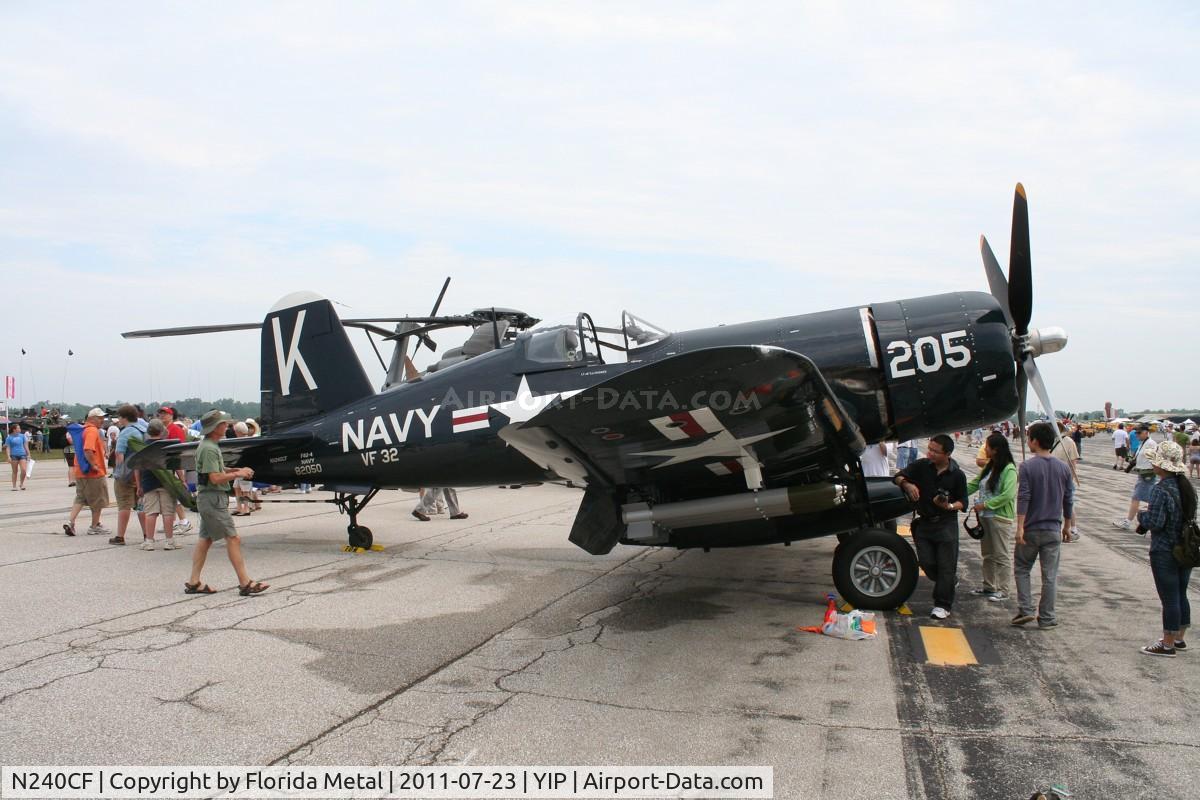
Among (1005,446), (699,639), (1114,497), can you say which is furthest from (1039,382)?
(1114,497)

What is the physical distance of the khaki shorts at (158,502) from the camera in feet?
28.6

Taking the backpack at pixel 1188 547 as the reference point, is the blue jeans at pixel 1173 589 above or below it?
below

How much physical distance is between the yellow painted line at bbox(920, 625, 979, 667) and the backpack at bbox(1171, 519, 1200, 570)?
52.2 inches

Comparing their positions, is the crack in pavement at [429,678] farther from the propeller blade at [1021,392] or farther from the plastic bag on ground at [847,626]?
the propeller blade at [1021,392]

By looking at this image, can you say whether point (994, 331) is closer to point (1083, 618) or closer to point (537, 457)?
point (1083, 618)

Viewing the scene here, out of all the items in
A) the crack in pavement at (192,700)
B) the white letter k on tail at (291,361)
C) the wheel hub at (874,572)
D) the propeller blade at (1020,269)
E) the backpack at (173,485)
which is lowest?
the crack in pavement at (192,700)

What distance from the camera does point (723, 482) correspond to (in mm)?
5910

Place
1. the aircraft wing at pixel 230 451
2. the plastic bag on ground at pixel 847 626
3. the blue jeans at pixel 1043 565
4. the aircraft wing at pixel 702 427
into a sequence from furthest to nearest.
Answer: the aircraft wing at pixel 230 451
the blue jeans at pixel 1043 565
the plastic bag on ground at pixel 847 626
the aircraft wing at pixel 702 427

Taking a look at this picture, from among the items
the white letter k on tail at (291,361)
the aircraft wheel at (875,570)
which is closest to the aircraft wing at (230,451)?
the white letter k on tail at (291,361)

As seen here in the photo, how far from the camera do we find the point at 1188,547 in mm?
4387

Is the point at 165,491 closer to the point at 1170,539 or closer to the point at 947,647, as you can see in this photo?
the point at 947,647

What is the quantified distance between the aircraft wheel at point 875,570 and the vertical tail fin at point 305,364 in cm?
559

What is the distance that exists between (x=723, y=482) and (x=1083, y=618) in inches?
112

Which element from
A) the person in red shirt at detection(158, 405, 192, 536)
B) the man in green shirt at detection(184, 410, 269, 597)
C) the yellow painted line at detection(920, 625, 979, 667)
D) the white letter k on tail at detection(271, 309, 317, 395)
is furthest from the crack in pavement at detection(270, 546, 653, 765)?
the person in red shirt at detection(158, 405, 192, 536)
